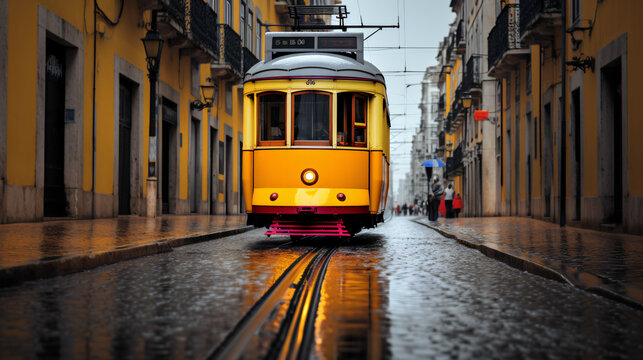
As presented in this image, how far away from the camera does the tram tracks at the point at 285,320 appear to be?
3.66 m

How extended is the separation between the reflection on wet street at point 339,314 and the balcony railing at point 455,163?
37893 mm

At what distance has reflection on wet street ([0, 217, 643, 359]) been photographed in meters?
3.81

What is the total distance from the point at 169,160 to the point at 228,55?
18.6ft

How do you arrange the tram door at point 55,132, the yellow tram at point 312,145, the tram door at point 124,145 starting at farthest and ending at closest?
the tram door at point 124,145, the tram door at point 55,132, the yellow tram at point 312,145

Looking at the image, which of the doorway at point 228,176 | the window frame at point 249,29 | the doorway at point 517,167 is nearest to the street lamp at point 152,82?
the doorway at point 228,176

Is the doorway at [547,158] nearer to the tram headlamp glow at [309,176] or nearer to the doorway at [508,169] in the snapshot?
the doorway at [508,169]

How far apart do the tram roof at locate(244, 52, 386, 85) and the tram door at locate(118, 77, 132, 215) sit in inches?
290

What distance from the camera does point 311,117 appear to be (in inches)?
459

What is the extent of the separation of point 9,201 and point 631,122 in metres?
10.6

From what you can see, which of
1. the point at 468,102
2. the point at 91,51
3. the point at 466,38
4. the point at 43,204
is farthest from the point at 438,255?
the point at 466,38

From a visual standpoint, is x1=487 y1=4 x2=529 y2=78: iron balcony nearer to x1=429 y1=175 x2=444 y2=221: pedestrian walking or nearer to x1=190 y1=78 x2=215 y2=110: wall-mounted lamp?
x1=429 y1=175 x2=444 y2=221: pedestrian walking

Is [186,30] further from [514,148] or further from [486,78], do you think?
[486,78]

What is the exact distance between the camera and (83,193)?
15.5 m

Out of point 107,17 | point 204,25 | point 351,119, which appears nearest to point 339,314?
point 351,119
